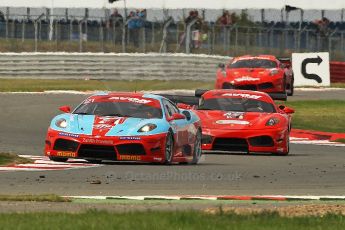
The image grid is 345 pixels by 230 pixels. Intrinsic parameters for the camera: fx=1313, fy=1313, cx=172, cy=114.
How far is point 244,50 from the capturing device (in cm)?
5084

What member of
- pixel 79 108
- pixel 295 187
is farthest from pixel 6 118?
pixel 295 187

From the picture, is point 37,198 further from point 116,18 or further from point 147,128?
point 116,18

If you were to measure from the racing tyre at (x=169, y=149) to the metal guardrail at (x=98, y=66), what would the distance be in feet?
88.4

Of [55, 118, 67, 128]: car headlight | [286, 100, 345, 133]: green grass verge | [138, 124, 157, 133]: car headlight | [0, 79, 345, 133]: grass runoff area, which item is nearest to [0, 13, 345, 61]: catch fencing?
[0, 79, 345, 133]: grass runoff area

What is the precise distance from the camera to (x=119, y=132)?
1753cm

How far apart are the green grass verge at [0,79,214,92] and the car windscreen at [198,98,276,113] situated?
1869 centimetres

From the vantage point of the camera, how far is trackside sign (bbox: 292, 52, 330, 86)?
48281mm

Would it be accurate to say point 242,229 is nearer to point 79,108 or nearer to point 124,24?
point 79,108

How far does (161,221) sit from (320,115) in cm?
2427

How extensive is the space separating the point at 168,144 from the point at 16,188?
447 cm

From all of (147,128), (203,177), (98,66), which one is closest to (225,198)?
(203,177)

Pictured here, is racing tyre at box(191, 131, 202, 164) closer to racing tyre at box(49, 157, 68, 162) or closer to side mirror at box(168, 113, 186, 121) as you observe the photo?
side mirror at box(168, 113, 186, 121)

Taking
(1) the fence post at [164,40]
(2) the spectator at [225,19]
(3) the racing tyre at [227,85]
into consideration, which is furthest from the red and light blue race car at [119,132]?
(2) the spectator at [225,19]

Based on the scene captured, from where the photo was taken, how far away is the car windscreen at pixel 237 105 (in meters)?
22.5
